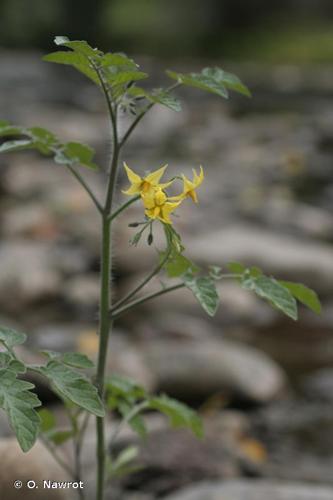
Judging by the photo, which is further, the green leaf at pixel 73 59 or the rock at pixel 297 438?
the rock at pixel 297 438

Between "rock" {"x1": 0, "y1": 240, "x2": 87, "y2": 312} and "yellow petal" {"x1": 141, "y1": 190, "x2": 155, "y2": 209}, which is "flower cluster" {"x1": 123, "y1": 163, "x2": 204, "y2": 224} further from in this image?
"rock" {"x1": 0, "y1": 240, "x2": 87, "y2": 312}

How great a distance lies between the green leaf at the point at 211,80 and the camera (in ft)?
5.32

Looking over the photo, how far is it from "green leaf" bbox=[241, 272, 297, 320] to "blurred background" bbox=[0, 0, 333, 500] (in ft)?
3.29

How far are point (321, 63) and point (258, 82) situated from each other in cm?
404

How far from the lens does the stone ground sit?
3098mm

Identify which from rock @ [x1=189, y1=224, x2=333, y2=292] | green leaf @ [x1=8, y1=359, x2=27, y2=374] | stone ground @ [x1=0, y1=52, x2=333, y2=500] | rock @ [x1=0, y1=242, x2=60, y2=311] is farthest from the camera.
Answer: rock @ [x1=189, y1=224, x2=333, y2=292]

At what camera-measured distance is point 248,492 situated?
252 centimetres

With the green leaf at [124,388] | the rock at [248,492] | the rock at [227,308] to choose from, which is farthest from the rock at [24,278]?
the green leaf at [124,388]

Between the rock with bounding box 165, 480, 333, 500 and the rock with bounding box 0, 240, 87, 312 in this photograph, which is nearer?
the rock with bounding box 165, 480, 333, 500

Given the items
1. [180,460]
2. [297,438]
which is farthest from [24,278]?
[180,460]

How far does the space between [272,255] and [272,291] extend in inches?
165

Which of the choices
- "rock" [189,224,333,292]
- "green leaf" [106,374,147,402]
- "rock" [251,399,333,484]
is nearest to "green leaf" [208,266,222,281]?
"green leaf" [106,374,147,402]

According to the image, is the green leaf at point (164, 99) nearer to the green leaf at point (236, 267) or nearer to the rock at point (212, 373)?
the green leaf at point (236, 267)

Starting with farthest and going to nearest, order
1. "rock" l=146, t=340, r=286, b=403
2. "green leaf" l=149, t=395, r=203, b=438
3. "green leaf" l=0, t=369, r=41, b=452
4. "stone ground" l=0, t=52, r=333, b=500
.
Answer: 1. "rock" l=146, t=340, r=286, b=403
2. "stone ground" l=0, t=52, r=333, b=500
3. "green leaf" l=149, t=395, r=203, b=438
4. "green leaf" l=0, t=369, r=41, b=452
